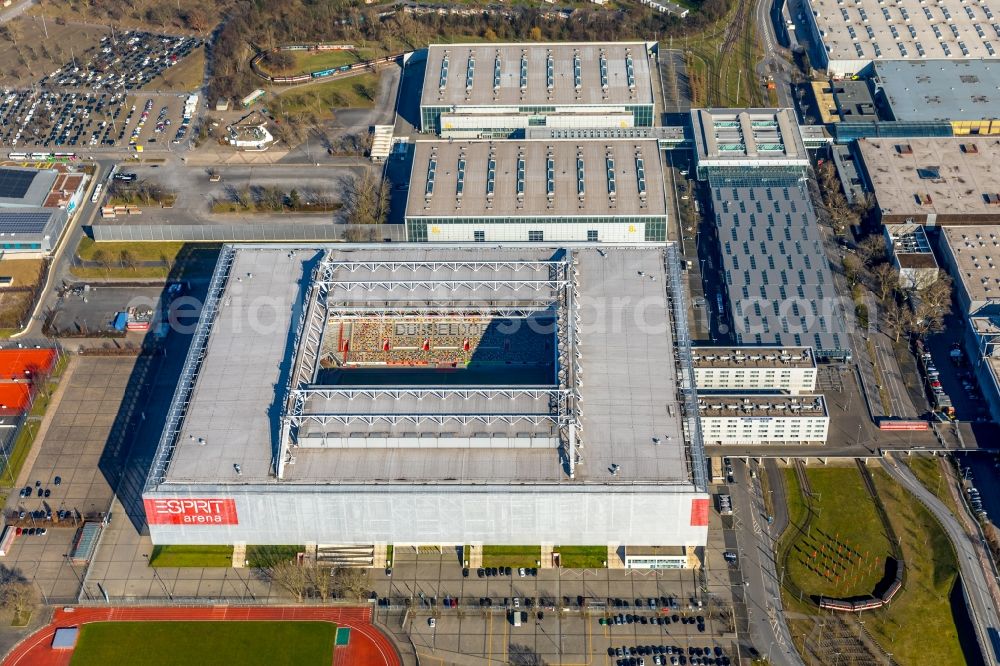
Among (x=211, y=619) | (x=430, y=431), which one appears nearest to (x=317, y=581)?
(x=211, y=619)

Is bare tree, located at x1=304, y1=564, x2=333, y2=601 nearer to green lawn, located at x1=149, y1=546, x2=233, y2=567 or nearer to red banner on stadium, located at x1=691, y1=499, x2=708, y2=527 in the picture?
green lawn, located at x1=149, y1=546, x2=233, y2=567

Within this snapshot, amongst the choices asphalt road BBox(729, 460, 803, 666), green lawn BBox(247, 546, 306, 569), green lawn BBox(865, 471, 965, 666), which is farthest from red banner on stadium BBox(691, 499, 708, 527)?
green lawn BBox(247, 546, 306, 569)

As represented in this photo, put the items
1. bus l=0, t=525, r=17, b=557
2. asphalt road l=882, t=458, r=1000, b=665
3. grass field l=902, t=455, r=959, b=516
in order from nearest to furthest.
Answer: asphalt road l=882, t=458, r=1000, b=665
bus l=0, t=525, r=17, b=557
grass field l=902, t=455, r=959, b=516

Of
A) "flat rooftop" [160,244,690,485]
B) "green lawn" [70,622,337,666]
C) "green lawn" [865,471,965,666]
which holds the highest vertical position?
"flat rooftop" [160,244,690,485]

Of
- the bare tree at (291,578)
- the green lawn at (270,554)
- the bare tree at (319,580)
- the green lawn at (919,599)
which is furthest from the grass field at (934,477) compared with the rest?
the green lawn at (270,554)

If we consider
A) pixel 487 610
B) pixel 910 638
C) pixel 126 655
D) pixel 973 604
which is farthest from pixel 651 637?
pixel 126 655

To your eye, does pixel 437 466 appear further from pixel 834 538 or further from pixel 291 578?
pixel 834 538
